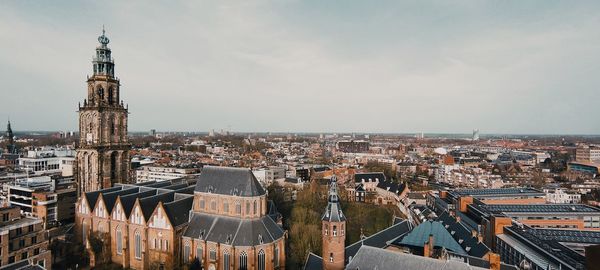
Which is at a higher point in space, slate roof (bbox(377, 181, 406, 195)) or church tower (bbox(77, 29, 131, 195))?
church tower (bbox(77, 29, 131, 195))

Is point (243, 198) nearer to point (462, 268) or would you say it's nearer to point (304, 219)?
point (304, 219)

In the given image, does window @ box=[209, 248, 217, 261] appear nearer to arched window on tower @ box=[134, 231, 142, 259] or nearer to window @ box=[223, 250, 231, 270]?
window @ box=[223, 250, 231, 270]

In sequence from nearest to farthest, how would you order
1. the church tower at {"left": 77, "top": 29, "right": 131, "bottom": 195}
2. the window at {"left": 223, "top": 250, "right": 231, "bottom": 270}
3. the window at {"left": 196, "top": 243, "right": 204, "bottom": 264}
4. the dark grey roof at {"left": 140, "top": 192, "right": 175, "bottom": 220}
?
the window at {"left": 223, "top": 250, "right": 231, "bottom": 270} → the window at {"left": 196, "top": 243, "right": 204, "bottom": 264} → the dark grey roof at {"left": 140, "top": 192, "right": 175, "bottom": 220} → the church tower at {"left": 77, "top": 29, "right": 131, "bottom": 195}

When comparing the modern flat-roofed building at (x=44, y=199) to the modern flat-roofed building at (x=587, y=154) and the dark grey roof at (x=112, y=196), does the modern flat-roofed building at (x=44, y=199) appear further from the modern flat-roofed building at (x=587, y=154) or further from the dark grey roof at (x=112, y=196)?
the modern flat-roofed building at (x=587, y=154)

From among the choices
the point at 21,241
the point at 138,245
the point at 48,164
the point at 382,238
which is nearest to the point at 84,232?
the point at 21,241

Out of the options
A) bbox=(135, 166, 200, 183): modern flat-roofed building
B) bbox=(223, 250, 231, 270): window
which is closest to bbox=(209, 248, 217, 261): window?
bbox=(223, 250, 231, 270): window

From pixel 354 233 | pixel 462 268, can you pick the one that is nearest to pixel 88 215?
pixel 354 233

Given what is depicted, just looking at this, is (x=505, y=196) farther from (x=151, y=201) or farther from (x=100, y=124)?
(x=100, y=124)
